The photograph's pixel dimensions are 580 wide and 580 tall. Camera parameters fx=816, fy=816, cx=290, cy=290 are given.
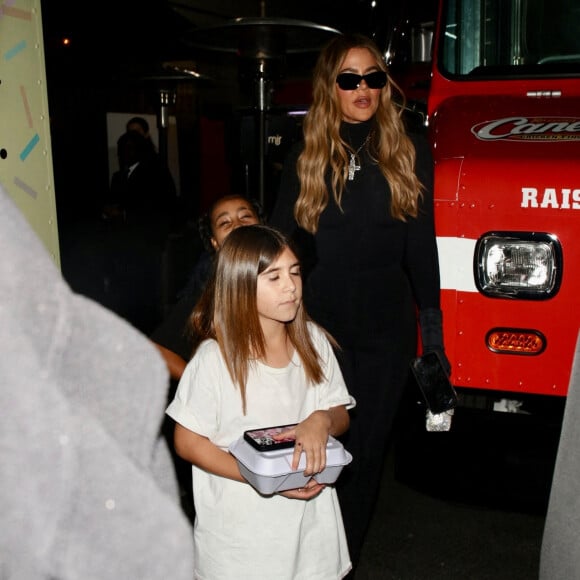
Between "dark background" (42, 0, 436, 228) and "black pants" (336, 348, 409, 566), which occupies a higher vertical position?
"dark background" (42, 0, 436, 228)

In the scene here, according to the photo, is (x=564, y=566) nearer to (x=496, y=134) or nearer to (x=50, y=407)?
(x=50, y=407)

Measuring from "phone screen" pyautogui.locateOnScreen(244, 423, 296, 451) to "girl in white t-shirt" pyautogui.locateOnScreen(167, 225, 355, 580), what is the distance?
31 mm

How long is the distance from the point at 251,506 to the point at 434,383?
3.17 ft

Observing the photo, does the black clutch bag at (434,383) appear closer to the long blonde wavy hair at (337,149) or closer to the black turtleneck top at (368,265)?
the black turtleneck top at (368,265)

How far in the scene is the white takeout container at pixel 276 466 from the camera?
1900 millimetres

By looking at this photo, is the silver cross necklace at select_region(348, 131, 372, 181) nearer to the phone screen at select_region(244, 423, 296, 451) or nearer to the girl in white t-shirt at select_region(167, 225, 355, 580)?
the girl in white t-shirt at select_region(167, 225, 355, 580)

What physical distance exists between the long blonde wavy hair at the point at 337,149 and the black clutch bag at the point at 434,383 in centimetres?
51

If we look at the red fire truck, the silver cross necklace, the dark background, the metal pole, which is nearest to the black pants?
the red fire truck

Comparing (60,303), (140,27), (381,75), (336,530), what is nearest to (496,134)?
(381,75)

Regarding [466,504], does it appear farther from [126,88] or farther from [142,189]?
[126,88]

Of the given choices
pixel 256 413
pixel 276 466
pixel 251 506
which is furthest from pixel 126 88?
pixel 276 466

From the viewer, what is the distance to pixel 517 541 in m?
3.56

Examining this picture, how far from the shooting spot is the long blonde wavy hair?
2850mm

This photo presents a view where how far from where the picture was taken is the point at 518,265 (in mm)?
2982
